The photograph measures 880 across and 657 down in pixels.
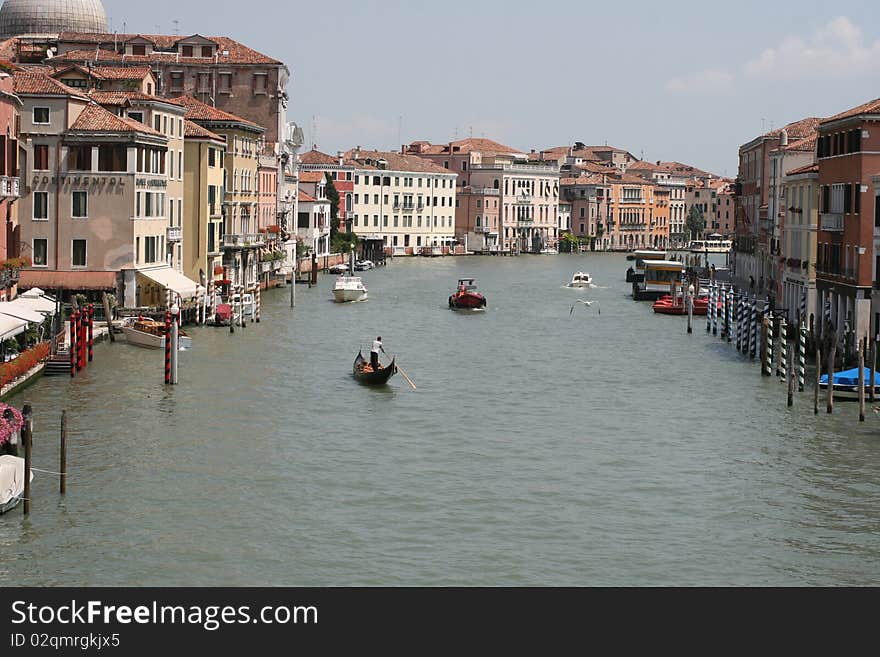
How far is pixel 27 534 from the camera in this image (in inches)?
679

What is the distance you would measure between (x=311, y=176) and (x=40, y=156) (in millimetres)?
53201

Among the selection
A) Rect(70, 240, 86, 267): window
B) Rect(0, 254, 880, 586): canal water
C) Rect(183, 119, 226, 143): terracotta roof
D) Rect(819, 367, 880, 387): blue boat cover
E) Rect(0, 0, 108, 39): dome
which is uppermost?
Rect(0, 0, 108, 39): dome

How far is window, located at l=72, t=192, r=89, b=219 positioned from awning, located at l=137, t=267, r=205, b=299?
191 cm

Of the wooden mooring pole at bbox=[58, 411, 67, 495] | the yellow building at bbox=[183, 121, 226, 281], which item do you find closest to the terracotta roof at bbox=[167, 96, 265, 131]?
the yellow building at bbox=[183, 121, 226, 281]

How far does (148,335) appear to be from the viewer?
34.7 metres

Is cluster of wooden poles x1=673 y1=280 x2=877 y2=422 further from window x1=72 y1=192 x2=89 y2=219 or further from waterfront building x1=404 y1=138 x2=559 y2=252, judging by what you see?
waterfront building x1=404 y1=138 x2=559 y2=252

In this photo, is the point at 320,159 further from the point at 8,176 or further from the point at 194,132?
the point at 8,176

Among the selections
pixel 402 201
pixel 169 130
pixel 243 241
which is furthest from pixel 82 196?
pixel 402 201

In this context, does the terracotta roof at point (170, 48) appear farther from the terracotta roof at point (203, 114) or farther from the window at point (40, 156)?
the window at point (40, 156)

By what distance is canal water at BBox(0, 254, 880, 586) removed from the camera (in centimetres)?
1650
